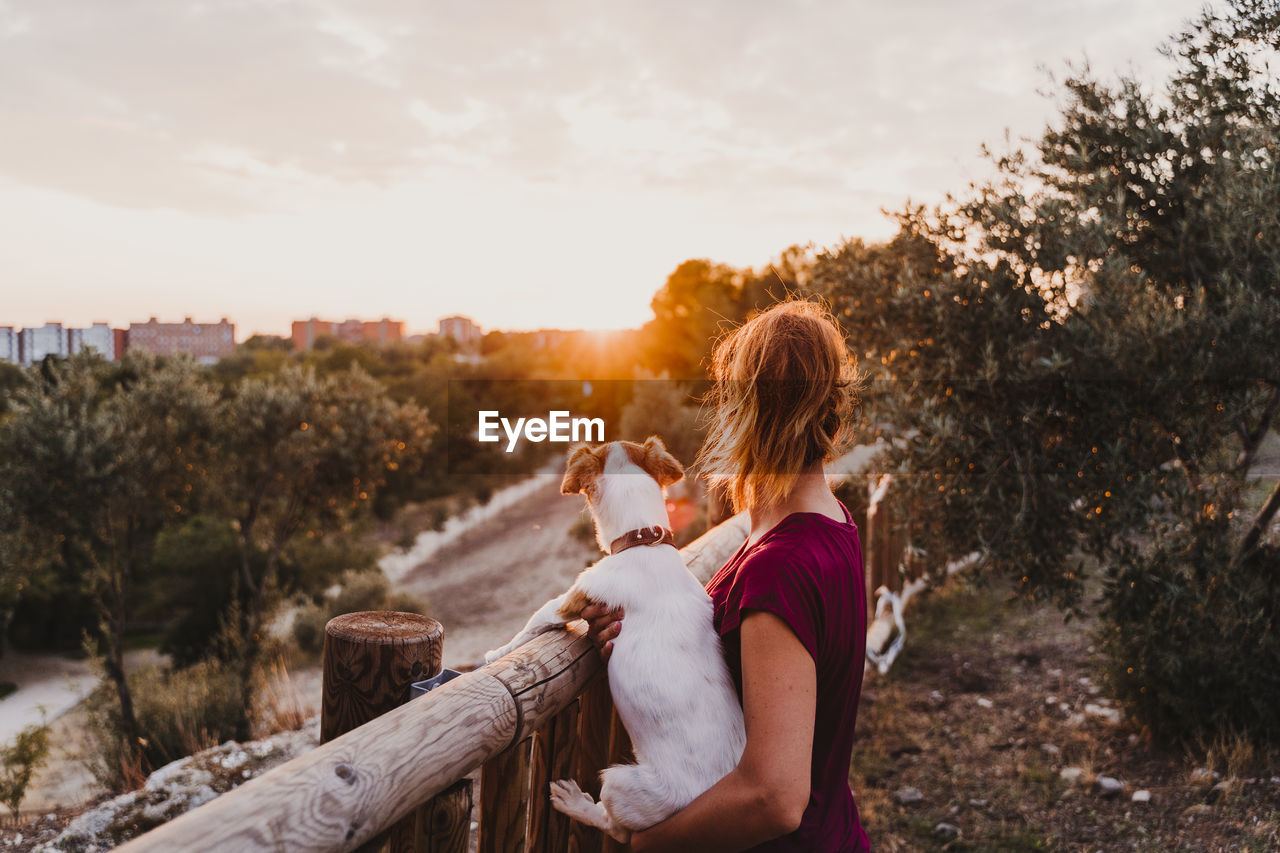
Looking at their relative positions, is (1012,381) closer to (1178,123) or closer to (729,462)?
(1178,123)

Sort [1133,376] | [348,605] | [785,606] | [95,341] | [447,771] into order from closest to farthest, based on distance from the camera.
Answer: [447,771], [785,606], [1133,376], [95,341], [348,605]

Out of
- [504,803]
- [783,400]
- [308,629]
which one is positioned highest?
[783,400]

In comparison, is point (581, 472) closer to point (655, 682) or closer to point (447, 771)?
point (655, 682)

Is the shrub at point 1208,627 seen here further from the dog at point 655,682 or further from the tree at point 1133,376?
the dog at point 655,682

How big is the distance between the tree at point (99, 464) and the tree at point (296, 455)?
556 mm

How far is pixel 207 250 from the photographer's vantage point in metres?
22.4

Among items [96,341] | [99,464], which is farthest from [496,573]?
[99,464]

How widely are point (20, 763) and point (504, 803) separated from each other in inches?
375

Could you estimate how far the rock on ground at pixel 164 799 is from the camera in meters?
4.89

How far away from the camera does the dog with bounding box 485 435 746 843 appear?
1.54 m

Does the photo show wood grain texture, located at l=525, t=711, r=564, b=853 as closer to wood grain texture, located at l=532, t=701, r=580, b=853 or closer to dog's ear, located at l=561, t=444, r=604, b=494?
wood grain texture, located at l=532, t=701, r=580, b=853

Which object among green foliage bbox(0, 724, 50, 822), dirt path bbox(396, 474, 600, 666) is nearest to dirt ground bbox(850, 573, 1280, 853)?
green foliage bbox(0, 724, 50, 822)

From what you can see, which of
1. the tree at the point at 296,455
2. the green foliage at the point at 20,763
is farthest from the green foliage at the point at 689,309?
the green foliage at the point at 20,763

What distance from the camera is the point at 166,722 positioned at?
963cm
